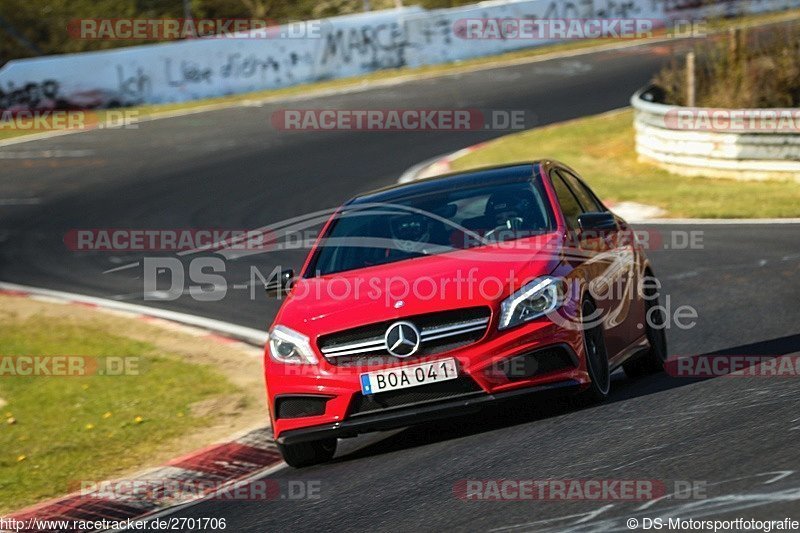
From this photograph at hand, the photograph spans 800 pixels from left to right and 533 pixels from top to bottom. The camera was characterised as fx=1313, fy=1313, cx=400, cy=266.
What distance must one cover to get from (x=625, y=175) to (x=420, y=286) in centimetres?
1389

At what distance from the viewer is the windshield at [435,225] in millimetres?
8305

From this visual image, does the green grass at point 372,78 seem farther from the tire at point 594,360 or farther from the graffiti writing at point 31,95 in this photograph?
the tire at point 594,360

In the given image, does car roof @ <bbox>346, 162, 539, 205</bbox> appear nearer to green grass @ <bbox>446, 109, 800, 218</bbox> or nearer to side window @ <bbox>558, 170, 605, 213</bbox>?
side window @ <bbox>558, 170, 605, 213</bbox>

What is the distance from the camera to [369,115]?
29891 millimetres

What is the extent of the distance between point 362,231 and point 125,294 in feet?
25.4

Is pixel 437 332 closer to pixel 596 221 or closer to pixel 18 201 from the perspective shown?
pixel 596 221

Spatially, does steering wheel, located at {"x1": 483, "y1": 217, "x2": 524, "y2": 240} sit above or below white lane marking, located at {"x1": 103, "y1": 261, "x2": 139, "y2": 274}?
above

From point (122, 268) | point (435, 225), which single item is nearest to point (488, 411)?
point (435, 225)

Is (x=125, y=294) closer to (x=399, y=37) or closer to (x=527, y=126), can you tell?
(x=527, y=126)

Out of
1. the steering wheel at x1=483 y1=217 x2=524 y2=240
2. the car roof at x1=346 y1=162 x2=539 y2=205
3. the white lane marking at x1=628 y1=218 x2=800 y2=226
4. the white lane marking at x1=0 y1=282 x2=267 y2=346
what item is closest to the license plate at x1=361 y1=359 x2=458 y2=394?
the steering wheel at x1=483 y1=217 x2=524 y2=240

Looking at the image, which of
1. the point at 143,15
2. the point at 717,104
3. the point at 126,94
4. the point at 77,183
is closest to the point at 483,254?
the point at 717,104

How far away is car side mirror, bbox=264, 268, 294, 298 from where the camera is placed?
8555mm

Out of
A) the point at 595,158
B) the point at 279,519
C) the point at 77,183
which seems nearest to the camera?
the point at 279,519

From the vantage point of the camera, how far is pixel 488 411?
8617 millimetres
